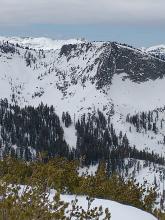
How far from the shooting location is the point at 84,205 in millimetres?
45344

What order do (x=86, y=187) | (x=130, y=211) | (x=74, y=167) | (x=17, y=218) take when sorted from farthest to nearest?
1. (x=74, y=167)
2. (x=86, y=187)
3. (x=130, y=211)
4. (x=17, y=218)

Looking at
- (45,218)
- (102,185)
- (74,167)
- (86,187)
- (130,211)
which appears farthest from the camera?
(74,167)

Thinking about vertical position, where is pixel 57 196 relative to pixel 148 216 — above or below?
above

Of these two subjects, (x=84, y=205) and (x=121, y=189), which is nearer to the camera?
(x=84, y=205)

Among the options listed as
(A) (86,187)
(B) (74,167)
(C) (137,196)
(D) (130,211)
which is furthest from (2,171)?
(D) (130,211)

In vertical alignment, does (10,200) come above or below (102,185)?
above

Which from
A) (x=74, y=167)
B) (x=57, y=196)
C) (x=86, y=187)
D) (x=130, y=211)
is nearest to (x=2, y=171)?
(x=74, y=167)

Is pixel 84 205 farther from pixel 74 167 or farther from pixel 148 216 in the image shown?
pixel 74 167

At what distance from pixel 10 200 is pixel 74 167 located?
44467mm

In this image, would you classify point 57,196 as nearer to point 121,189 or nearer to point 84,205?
point 84,205

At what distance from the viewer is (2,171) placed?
2402 inches

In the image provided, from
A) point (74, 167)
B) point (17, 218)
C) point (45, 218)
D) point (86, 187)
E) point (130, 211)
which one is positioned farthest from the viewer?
point (74, 167)

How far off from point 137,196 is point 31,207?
44.2 m

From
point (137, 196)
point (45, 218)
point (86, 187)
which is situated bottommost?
point (137, 196)
